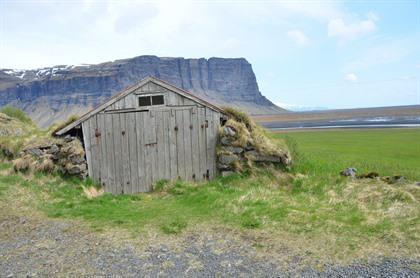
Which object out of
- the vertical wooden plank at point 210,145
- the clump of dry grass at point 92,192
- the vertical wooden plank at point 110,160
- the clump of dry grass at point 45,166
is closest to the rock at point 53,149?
the clump of dry grass at point 45,166

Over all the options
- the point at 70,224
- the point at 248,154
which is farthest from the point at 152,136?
the point at 70,224

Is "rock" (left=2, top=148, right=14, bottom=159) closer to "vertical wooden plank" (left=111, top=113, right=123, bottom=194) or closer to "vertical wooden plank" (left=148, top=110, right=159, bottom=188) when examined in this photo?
"vertical wooden plank" (left=111, top=113, right=123, bottom=194)

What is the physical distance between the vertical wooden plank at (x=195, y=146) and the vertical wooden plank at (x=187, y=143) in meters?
0.13

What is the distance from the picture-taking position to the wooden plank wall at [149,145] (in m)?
14.2

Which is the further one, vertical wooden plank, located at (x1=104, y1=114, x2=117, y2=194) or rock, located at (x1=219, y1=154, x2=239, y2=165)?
rock, located at (x1=219, y1=154, x2=239, y2=165)

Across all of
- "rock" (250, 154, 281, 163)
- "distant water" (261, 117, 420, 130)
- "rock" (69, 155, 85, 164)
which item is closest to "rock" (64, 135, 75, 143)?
"rock" (69, 155, 85, 164)

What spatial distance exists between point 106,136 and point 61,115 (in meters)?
193

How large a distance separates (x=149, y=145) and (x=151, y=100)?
192 centimetres

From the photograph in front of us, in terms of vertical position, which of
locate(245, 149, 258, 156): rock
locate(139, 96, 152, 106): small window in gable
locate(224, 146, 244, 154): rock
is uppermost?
locate(139, 96, 152, 106): small window in gable

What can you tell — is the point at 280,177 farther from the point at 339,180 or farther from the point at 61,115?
the point at 61,115

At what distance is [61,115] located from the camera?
18988 cm

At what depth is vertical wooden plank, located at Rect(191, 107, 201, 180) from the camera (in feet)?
48.3

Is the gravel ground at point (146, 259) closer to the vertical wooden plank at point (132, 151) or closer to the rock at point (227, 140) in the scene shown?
the vertical wooden plank at point (132, 151)

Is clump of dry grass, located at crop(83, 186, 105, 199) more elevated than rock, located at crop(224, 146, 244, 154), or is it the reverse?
rock, located at crop(224, 146, 244, 154)
